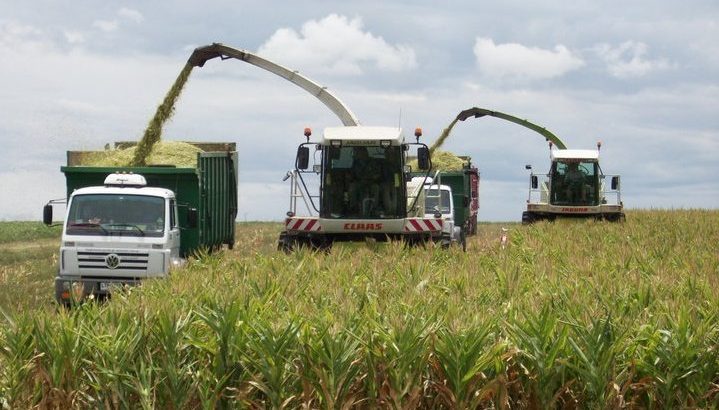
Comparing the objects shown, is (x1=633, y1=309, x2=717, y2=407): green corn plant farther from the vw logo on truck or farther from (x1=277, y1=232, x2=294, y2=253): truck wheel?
(x1=277, y1=232, x2=294, y2=253): truck wheel

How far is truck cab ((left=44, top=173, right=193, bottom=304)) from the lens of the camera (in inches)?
667

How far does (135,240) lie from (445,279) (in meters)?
7.21

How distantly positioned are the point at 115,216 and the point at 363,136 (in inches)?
189

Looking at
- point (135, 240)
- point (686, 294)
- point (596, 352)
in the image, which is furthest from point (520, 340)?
point (135, 240)

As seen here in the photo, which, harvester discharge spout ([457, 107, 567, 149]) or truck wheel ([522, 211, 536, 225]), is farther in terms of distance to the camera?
harvester discharge spout ([457, 107, 567, 149])

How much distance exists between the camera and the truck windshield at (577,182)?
35.7 meters

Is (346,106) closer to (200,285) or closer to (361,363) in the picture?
(200,285)

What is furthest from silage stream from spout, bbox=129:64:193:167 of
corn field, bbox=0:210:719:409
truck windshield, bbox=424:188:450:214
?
corn field, bbox=0:210:719:409

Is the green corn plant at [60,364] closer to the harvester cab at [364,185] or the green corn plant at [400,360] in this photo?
the green corn plant at [400,360]

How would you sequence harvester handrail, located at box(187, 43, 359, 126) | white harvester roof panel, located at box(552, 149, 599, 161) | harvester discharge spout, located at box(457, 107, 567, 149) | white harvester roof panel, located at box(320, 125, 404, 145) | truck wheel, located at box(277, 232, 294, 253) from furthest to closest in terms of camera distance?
harvester discharge spout, located at box(457, 107, 567, 149)
white harvester roof panel, located at box(552, 149, 599, 161)
harvester handrail, located at box(187, 43, 359, 126)
truck wheel, located at box(277, 232, 294, 253)
white harvester roof panel, located at box(320, 125, 404, 145)

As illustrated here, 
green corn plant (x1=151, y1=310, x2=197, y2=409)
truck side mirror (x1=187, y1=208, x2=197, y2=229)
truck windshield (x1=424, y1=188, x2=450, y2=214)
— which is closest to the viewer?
green corn plant (x1=151, y1=310, x2=197, y2=409)

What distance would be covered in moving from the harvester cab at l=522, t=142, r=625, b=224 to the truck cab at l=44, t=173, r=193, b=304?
20466mm

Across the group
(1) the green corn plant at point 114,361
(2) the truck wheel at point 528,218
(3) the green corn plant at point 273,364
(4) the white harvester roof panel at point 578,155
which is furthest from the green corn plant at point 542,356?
(2) the truck wheel at point 528,218

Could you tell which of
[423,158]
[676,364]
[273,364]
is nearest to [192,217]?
[423,158]
